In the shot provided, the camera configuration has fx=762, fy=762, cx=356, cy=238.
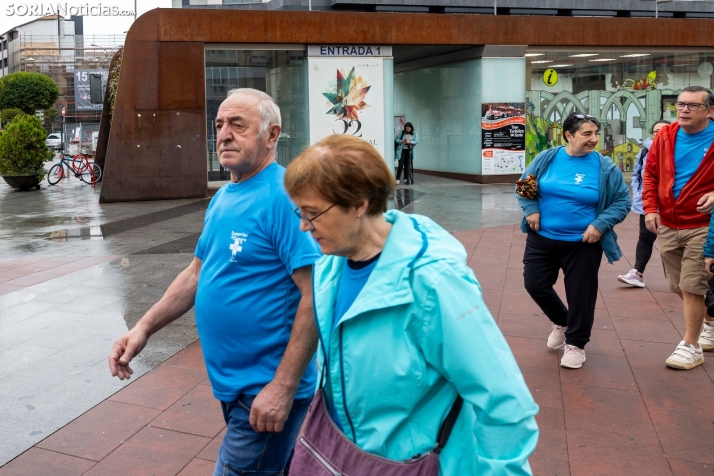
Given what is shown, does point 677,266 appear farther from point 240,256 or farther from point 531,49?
point 531,49

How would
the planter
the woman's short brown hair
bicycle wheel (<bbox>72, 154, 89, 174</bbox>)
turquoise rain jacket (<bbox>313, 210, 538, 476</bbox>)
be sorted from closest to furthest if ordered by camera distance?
turquoise rain jacket (<bbox>313, 210, 538, 476</bbox>), the woman's short brown hair, the planter, bicycle wheel (<bbox>72, 154, 89, 174</bbox>)

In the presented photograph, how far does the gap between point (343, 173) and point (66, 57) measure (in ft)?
324

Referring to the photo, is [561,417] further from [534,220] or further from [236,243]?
[236,243]

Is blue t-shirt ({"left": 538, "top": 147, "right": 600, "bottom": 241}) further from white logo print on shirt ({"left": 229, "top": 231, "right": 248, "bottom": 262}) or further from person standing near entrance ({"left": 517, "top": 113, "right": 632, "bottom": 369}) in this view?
white logo print on shirt ({"left": 229, "top": 231, "right": 248, "bottom": 262})

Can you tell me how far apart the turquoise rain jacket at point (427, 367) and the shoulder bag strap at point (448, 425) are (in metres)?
0.01

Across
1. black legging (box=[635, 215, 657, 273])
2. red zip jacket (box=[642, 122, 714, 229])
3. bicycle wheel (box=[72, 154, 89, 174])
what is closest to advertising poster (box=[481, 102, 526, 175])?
black legging (box=[635, 215, 657, 273])

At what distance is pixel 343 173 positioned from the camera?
189 cm

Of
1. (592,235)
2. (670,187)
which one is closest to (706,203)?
(670,187)

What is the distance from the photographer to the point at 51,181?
2262 cm

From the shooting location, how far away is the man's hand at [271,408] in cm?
234

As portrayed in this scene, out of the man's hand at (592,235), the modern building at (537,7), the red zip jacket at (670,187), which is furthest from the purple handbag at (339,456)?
the modern building at (537,7)

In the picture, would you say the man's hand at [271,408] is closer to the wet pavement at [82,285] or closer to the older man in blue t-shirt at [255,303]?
the older man in blue t-shirt at [255,303]

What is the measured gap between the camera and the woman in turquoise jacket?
1.75 metres

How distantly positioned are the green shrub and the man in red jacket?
17932 millimetres
